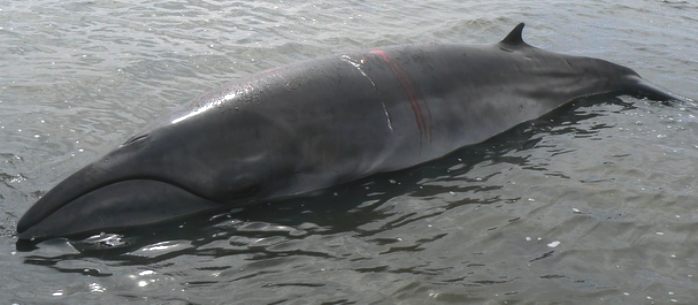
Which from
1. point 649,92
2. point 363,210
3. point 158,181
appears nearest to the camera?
point 158,181

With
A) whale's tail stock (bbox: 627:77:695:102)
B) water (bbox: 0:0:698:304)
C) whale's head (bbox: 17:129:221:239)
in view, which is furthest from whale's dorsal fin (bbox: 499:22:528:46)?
whale's head (bbox: 17:129:221:239)

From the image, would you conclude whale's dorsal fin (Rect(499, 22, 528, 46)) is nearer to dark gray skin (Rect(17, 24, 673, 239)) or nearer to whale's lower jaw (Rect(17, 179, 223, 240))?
dark gray skin (Rect(17, 24, 673, 239))

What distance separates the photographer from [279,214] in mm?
6887

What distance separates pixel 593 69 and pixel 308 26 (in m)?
5.11

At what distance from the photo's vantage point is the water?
18.7 ft

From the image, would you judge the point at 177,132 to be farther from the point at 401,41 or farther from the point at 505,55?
the point at 401,41

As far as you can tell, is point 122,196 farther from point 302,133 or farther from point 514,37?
point 514,37

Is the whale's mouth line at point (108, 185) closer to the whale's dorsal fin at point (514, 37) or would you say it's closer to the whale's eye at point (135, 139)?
the whale's eye at point (135, 139)

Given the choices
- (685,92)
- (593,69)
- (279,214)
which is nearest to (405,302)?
(279,214)

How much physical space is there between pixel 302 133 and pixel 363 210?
889mm

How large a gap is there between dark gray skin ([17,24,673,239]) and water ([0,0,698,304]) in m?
0.19

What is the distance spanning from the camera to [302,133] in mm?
7309

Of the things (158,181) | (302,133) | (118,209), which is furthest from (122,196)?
(302,133)

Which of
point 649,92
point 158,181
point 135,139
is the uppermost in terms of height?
point 135,139
